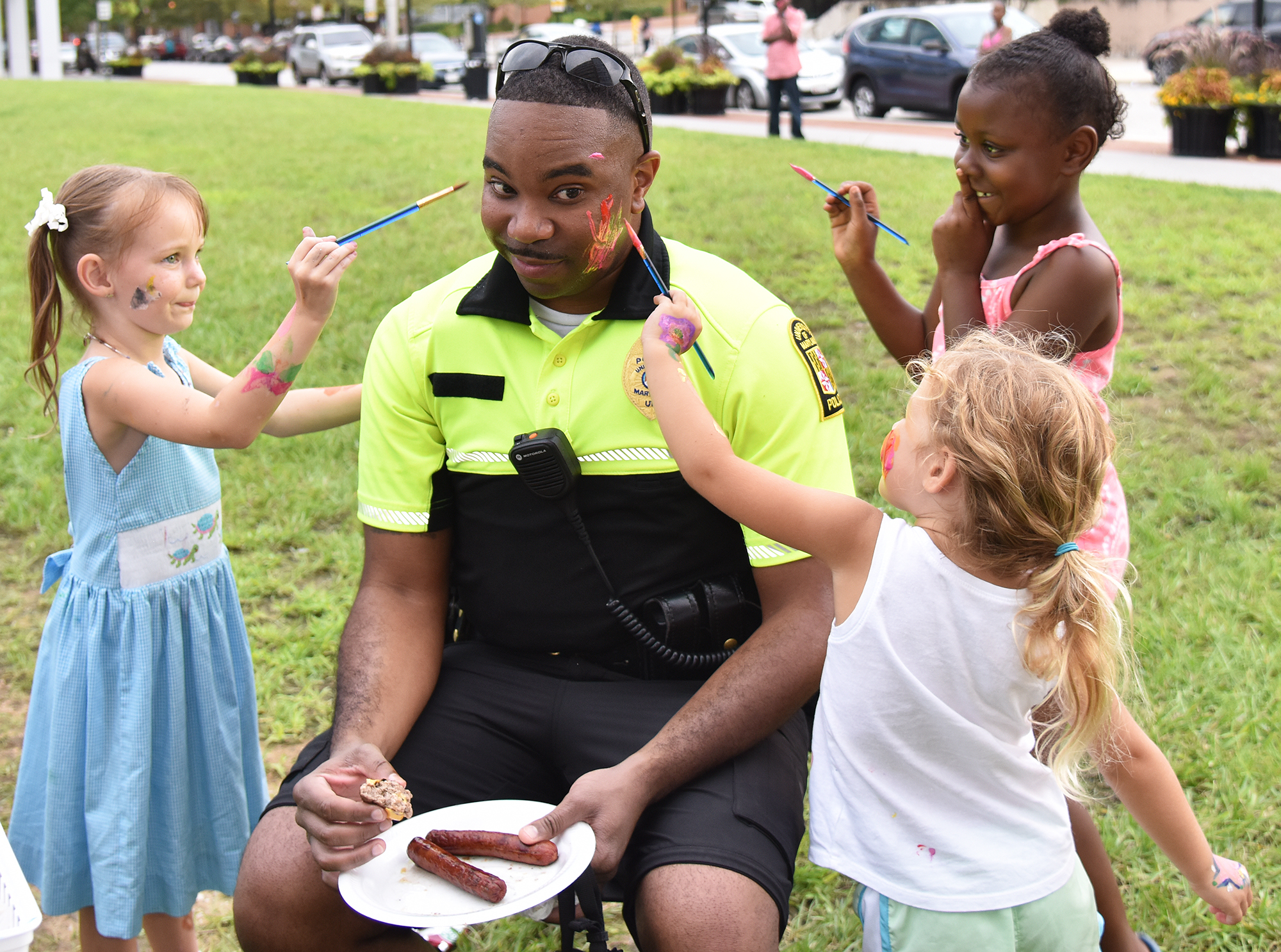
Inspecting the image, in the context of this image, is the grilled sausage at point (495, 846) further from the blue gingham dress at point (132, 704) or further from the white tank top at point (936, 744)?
the blue gingham dress at point (132, 704)

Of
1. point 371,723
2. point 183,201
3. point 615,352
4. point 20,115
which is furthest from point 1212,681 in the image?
point 20,115

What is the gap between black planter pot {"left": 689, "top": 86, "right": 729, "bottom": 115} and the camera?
56.6 feet

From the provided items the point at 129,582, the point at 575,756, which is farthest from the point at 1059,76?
the point at 129,582

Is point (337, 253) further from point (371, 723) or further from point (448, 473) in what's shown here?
point (371, 723)

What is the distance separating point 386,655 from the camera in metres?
2.33

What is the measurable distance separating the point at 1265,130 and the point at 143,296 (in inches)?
461

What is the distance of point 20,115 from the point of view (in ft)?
53.7

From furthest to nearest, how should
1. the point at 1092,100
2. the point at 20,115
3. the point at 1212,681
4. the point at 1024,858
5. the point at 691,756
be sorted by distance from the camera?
the point at 20,115
the point at 1212,681
the point at 1092,100
the point at 691,756
the point at 1024,858

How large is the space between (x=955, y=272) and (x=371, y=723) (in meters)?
1.57

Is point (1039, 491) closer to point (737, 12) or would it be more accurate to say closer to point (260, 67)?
point (260, 67)

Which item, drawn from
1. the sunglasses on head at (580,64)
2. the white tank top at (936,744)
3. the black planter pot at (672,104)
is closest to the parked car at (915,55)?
the black planter pot at (672,104)

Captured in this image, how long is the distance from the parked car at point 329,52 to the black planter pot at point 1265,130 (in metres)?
23.0

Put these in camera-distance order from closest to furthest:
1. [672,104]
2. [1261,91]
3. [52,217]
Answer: [52,217]
[1261,91]
[672,104]

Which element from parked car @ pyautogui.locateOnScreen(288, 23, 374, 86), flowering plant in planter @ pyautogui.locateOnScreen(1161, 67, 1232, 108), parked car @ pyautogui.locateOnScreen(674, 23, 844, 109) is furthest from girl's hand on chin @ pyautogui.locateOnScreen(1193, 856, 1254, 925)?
parked car @ pyautogui.locateOnScreen(288, 23, 374, 86)
